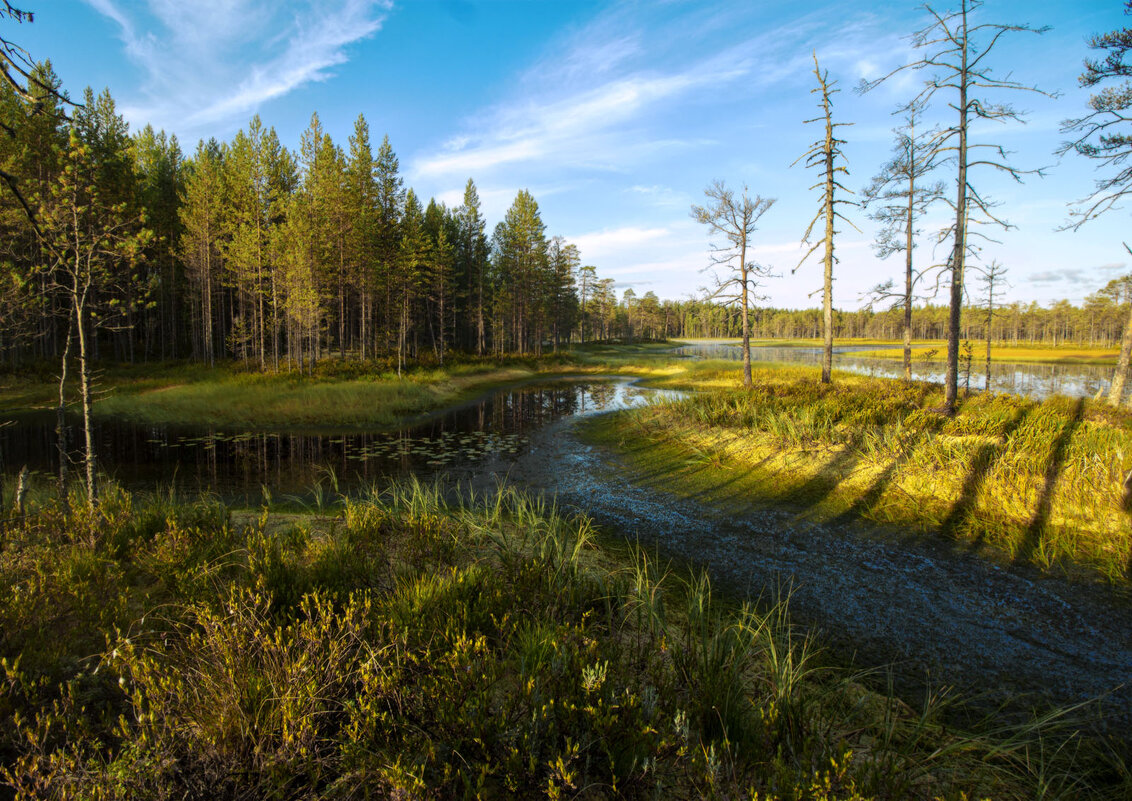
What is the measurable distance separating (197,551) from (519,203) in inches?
1990

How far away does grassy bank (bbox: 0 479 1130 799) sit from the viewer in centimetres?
238

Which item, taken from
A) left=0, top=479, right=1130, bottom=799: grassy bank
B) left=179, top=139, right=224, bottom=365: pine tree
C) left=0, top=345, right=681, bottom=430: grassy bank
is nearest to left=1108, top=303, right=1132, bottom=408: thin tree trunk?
left=0, top=479, right=1130, bottom=799: grassy bank

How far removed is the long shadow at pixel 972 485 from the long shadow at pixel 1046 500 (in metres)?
0.56

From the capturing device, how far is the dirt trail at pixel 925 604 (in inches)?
177

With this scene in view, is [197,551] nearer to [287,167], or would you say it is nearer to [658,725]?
[658,725]

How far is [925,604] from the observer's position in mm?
5793

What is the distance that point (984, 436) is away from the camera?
10.6 m

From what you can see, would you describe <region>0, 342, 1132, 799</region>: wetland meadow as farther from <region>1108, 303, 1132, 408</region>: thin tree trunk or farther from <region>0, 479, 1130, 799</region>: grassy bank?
<region>1108, 303, 1132, 408</region>: thin tree trunk

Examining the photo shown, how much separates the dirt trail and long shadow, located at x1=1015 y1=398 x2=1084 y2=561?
29.9 inches

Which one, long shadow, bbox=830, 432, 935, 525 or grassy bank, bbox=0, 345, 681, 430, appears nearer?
long shadow, bbox=830, 432, 935, 525

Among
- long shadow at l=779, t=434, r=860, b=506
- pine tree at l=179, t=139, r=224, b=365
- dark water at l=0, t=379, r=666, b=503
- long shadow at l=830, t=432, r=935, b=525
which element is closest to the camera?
long shadow at l=830, t=432, r=935, b=525

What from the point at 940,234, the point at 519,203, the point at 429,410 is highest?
the point at 519,203

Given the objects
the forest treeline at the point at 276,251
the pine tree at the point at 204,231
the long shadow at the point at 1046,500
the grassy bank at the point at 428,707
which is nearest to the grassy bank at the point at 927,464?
the long shadow at the point at 1046,500

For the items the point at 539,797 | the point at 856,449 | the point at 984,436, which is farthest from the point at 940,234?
the point at 539,797
